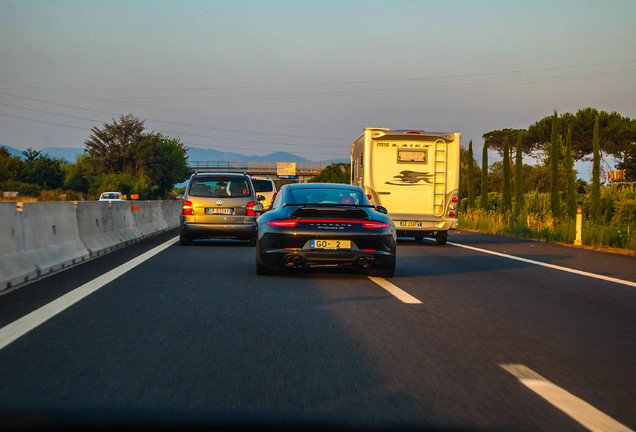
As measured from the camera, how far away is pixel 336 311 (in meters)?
7.62

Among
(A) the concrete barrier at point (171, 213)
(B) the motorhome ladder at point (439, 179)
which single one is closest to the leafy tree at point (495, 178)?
(A) the concrete barrier at point (171, 213)

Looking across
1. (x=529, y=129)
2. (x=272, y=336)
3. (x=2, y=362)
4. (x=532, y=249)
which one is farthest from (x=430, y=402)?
(x=529, y=129)

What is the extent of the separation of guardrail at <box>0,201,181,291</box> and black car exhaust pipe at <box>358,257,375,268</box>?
458 cm

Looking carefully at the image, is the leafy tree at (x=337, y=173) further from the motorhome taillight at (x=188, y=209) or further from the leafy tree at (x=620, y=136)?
the motorhome taillight at (x=188, y=209)

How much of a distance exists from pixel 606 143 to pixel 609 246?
45.4m

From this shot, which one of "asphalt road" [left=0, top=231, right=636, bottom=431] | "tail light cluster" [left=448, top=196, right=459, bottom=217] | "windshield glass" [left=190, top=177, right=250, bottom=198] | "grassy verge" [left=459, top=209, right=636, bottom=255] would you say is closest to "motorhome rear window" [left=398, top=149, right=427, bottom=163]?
"tail light cluster" [left=448, top=196, right=459, bottom=217]

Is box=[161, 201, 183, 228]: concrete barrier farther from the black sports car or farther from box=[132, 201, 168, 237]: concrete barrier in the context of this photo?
the black sports car

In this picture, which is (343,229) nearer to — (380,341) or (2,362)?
(380,341)

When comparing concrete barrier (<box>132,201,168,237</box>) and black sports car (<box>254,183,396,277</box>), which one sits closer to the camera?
black sports car (<box>254,183,396,277</box>)

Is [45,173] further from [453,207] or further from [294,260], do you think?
[294,260]

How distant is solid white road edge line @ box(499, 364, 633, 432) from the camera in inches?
155

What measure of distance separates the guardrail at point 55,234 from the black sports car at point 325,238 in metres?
3.32

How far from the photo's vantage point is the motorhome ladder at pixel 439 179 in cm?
1850

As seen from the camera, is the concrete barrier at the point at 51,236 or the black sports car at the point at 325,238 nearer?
the black sports car at the point at 325,238
